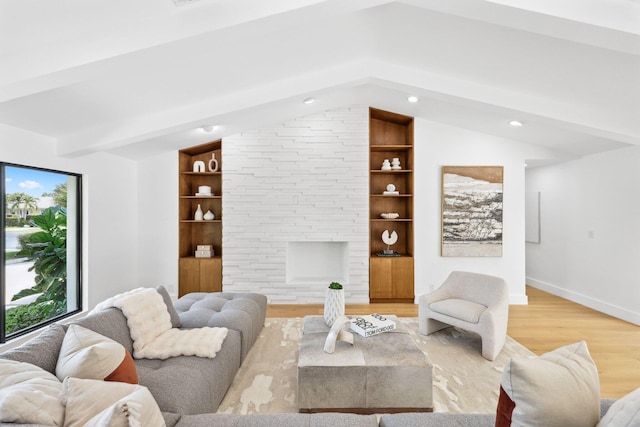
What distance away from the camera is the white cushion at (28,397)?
998 millimetres

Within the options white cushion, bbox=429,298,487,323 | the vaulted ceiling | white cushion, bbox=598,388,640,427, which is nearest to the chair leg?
white cushion, bbox=429,298,487,323

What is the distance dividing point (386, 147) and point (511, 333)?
2857 mm

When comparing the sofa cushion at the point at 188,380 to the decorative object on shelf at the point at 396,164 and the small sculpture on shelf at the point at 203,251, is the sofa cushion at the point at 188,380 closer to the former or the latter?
the small sculpture on shelf at the point at 203,251

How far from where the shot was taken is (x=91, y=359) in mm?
1375

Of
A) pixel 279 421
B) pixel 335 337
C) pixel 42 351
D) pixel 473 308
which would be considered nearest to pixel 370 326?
pixel 335 337

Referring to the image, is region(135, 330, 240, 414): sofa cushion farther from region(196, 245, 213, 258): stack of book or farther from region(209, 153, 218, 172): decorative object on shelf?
region(209, 153, 218, 172): decorative object on shelf

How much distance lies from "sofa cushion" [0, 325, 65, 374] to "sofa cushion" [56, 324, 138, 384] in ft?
0.14

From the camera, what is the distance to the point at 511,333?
3613 millimetres

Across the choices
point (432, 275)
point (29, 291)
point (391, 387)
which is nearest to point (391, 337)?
point (391, 387)

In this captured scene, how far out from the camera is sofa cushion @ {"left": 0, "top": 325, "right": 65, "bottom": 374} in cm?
141

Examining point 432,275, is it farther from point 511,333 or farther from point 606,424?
point 606,424

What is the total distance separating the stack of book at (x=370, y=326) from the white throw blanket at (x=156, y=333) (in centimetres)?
101

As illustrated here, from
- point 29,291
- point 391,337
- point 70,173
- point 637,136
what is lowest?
point 391,337

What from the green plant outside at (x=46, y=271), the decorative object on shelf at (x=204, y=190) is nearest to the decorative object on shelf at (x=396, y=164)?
the decorative object on shelf at (x=204, y=190)
